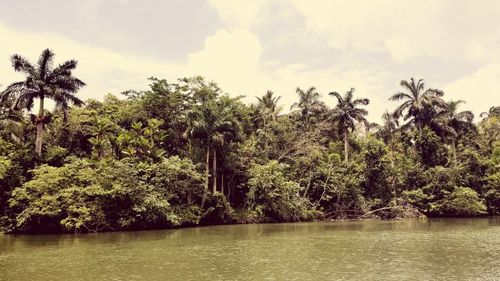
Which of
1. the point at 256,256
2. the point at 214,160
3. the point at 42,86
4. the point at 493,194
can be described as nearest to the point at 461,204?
the point at 493,194

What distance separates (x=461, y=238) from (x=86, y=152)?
1368 inches

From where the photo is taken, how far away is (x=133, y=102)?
45781mm

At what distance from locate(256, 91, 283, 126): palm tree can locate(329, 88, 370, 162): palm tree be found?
8987 millimetres

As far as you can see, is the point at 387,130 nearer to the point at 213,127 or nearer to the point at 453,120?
the point at 453,120

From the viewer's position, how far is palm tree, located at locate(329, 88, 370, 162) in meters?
53.2

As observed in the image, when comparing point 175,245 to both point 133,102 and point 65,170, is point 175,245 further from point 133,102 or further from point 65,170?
point 133,102

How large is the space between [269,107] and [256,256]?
41483 mm

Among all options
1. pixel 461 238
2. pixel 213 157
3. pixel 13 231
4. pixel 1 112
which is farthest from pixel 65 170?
pixel 461 238

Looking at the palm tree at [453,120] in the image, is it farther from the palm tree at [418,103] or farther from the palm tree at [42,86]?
the palm tree at [42,86]

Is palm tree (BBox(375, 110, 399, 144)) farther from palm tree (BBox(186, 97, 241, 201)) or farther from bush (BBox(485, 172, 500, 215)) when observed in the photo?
palm tree (BBox(186, 97, 241, 201))

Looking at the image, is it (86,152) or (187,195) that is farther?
(86,152)

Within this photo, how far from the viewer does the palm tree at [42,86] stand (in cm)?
3450

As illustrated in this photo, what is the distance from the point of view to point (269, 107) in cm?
6025

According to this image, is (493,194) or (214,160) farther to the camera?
(493,194)
